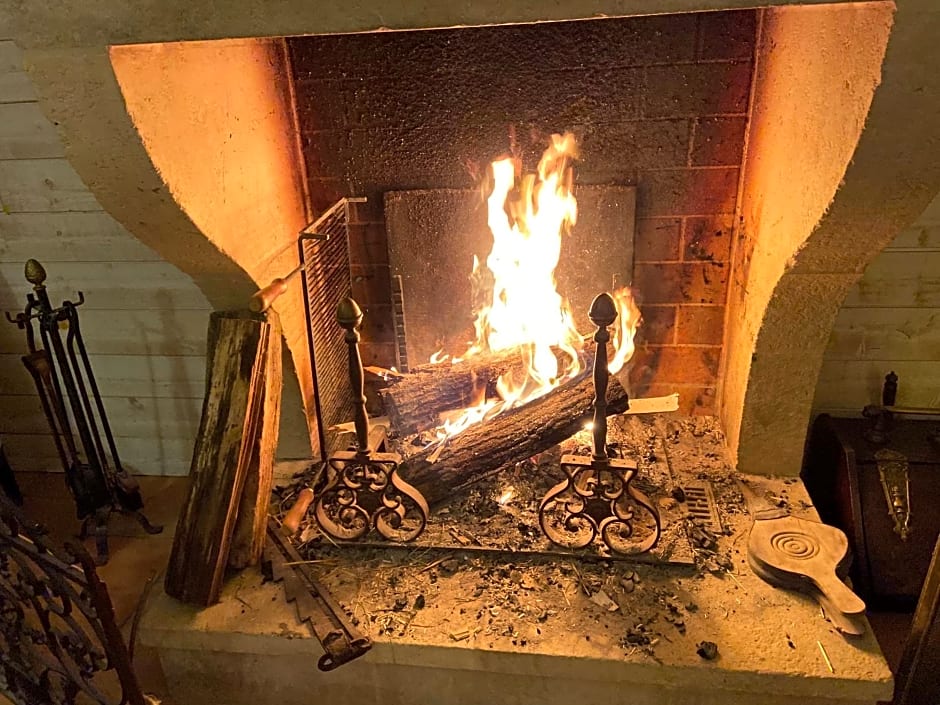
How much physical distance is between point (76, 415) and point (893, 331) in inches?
94.1

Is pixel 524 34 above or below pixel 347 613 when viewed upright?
above

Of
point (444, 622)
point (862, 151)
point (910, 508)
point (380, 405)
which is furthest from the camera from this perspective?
point (380, 405)

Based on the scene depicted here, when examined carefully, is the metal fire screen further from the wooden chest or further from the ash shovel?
the wooden chest

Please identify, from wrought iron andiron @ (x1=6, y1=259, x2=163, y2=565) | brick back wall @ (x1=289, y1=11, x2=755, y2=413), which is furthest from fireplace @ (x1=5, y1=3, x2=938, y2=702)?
wrought iron andiron @ (x1=6, y1=259, x2=163, y2=565)

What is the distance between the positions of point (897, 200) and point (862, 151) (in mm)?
165

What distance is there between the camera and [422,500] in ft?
5.92

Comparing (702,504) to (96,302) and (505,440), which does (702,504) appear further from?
(96,302)

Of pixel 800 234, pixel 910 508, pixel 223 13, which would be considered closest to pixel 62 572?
pixel 223 13

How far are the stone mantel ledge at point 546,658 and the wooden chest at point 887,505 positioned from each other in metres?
0.46

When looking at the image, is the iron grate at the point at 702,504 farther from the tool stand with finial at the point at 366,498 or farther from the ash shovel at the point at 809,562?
the tool stand with finial at the point at 366,498

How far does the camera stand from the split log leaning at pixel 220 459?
167 centimetres

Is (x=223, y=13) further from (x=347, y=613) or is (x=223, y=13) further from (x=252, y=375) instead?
(x=347, y=613)

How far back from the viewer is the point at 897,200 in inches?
57.0

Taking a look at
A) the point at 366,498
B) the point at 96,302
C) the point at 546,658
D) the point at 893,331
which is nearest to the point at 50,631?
the point at 366,498
